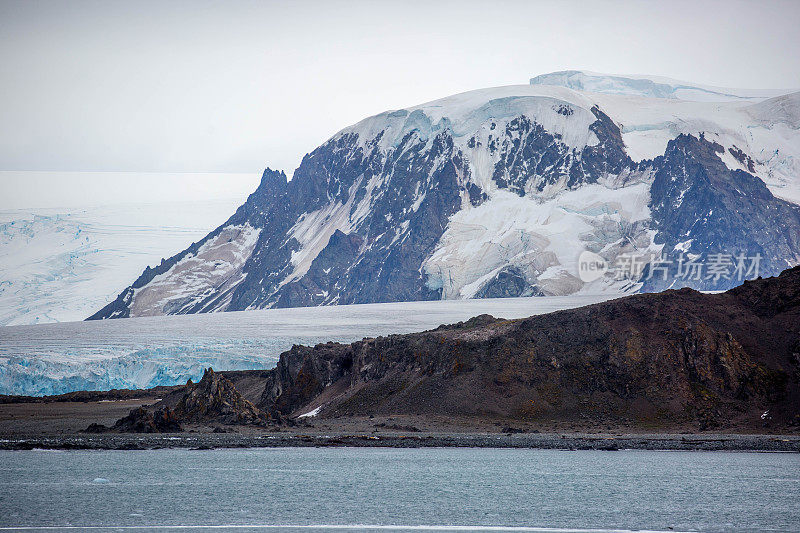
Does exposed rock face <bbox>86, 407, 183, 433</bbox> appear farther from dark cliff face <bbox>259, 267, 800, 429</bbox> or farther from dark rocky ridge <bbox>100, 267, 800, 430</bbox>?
dark cliff face <bbox>259, 267, 800, 429</bbox>

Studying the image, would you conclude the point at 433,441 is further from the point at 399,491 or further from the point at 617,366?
the point at 399,491

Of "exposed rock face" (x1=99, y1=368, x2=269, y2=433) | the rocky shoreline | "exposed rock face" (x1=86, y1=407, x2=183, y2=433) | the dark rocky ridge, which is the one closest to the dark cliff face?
the dark rocky ridge

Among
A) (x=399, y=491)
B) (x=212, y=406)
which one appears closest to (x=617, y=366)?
(x=212, y=406)

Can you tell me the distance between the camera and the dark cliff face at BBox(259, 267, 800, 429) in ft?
154

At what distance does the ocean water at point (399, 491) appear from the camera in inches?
819

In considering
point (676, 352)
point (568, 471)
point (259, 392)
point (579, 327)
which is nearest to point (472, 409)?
point (579, 327)

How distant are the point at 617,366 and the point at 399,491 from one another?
1060 inches

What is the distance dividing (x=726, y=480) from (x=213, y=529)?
18.7 meters

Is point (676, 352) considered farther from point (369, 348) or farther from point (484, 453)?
point (369, 348)

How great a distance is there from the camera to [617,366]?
49.5 meters

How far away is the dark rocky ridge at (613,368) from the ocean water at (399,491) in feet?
34.4

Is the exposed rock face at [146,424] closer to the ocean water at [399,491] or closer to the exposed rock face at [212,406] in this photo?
the exposed rock face at [212,406]

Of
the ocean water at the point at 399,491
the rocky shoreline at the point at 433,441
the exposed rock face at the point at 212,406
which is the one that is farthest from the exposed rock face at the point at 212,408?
the ocean water at the point at 399,491

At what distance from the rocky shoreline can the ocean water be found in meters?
1.97
